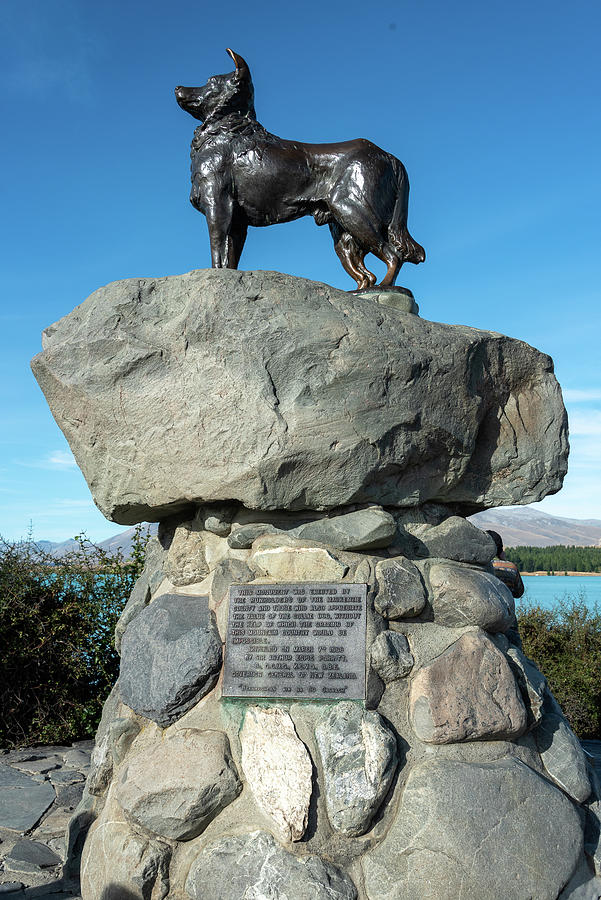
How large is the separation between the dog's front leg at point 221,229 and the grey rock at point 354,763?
233 centimetres

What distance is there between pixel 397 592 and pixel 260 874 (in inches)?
47.2

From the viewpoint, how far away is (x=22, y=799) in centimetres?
482

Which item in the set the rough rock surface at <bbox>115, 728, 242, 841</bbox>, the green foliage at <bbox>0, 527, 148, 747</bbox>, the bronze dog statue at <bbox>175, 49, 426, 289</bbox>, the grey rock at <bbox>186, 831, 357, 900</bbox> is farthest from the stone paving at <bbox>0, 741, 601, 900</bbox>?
the bronze dog statue at <bbox>175, 49, 426, 289</bbox>

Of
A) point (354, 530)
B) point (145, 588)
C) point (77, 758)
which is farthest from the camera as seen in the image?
point (77, 758)

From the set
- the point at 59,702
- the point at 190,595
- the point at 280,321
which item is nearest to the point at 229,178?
the point at 280,321

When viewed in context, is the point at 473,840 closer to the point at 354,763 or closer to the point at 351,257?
the point at 354,763

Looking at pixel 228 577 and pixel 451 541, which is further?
pixel 451 541

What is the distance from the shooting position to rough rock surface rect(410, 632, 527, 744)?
9.50ft

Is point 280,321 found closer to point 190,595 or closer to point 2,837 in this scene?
point 190,595

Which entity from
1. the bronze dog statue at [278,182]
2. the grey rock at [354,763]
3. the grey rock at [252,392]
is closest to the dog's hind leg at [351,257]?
the bronze dog statue at [278,182]

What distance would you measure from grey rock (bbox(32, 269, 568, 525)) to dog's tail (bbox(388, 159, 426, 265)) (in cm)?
58

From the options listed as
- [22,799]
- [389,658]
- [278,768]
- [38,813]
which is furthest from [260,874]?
[22,799]

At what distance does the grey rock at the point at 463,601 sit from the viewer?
3188 millimetres

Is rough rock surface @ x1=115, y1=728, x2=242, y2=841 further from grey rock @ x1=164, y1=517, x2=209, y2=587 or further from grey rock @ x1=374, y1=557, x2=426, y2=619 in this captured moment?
grey rock @ x1=374, y1=557, x2=426, y2=619
